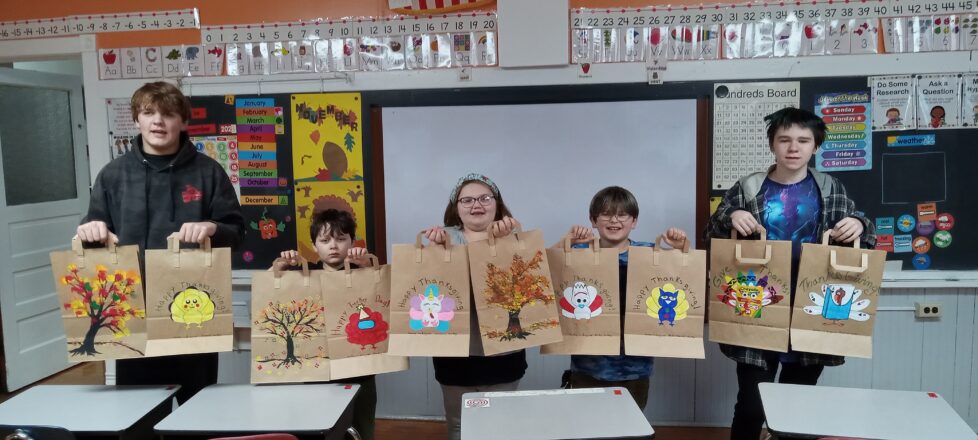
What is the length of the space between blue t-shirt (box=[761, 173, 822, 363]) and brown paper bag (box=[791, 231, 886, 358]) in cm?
11

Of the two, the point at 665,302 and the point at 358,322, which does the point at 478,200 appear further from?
the point at 665,302

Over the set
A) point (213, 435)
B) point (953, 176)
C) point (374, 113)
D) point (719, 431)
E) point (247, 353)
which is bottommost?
point (719, 431)

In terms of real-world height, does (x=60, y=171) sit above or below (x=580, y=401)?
above

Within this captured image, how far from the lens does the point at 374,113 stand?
2861 mm

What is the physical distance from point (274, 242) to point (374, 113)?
0.80 m

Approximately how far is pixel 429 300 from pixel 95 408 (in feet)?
2.97

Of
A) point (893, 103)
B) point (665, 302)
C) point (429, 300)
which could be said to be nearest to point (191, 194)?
point (429, 300)

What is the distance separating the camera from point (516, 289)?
1.71 m

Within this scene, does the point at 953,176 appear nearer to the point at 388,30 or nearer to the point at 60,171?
the point at 388,30

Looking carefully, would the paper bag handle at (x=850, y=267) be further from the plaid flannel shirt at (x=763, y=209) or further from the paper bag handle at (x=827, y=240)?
the plaid flannel shirt at (x=763, y=209)

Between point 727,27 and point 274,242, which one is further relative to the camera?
point 274,242

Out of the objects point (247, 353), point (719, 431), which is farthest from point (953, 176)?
point (247, 353)

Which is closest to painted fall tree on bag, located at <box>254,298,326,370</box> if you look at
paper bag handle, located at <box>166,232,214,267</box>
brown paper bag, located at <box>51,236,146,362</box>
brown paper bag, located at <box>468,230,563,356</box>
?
paper bag handle, located at <box>166,232,214,267</box>

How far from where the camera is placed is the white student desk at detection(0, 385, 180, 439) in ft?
4.88
